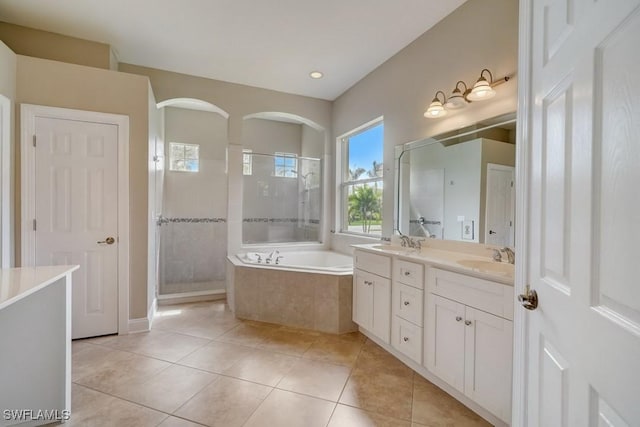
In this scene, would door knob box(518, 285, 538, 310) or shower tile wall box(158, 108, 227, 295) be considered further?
shower tile wall box(158, 108, 227, 295)

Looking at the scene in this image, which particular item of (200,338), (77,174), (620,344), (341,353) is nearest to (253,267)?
(200,338)

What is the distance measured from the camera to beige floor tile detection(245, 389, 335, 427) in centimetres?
166

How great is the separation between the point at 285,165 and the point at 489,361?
3.72 meters

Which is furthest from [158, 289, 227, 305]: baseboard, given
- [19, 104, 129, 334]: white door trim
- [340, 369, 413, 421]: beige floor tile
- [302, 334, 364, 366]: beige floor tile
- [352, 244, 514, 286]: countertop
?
[340, 369, 413, 421]: beige floor tile

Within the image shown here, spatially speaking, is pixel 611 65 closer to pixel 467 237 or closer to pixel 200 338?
pixel 467 237

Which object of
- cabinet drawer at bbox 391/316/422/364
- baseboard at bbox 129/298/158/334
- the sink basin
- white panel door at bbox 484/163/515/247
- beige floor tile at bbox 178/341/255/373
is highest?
white panel door at bbox 484/163/515/247

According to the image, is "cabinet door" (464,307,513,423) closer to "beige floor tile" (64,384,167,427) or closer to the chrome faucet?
the chrome faucet

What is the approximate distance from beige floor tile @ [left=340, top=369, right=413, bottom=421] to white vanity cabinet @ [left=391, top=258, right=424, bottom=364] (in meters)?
0.22

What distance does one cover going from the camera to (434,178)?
2.68 meters

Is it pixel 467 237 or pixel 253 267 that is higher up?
pixel 467 237

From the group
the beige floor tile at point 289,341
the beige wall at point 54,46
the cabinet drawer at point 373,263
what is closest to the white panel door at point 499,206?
the cabinet drawer at point 373,263

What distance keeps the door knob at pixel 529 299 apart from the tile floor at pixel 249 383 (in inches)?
42.6

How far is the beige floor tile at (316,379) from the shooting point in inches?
76.5

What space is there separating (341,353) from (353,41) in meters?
2.87
